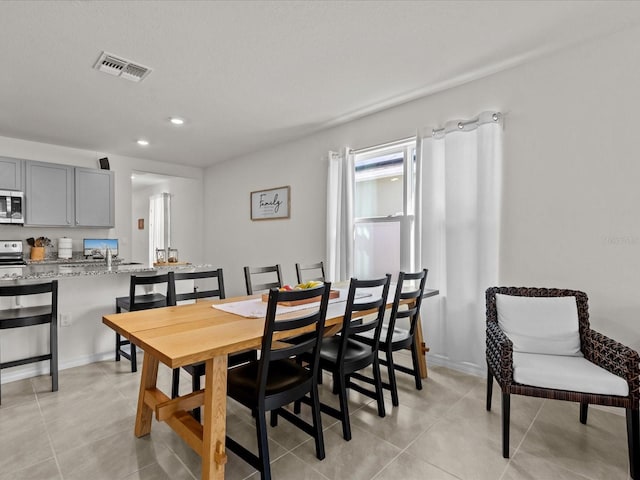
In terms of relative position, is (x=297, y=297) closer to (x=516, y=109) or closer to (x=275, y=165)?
(x=516, y=109)

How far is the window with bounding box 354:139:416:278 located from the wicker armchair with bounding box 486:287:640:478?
1.35m

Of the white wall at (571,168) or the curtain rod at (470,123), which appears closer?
the white wall at (571,168)

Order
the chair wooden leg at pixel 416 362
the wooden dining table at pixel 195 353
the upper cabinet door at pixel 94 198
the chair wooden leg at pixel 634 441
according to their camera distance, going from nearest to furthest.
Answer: the wooden dining table at pixel 195 353, the chair wooden leg at pixel 634 441, the chair wooden leg at pixel 416 362, the upper cabinet door at pixel 94 198

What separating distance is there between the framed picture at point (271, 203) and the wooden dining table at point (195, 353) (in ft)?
9.19

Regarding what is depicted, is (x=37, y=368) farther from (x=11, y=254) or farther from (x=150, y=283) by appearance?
(x=11, y=254)

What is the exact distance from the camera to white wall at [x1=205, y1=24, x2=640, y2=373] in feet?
7.30

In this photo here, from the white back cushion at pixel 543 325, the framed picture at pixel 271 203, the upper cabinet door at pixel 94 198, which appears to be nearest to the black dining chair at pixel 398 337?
the white back cushion at pixel 543 325

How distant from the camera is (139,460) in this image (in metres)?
1.79

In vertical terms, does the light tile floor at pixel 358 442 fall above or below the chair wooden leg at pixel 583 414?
below


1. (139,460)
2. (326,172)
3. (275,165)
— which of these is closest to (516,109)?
(326,172)

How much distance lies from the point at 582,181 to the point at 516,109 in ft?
2.47

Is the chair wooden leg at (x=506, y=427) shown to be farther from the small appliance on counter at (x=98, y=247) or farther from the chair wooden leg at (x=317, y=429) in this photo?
the small appliance on counter at (x=98, y=247)

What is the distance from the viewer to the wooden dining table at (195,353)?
54.1 inches

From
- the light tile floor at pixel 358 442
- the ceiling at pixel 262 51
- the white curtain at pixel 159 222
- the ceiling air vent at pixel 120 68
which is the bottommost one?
the light tile floor at pixel 358 442
